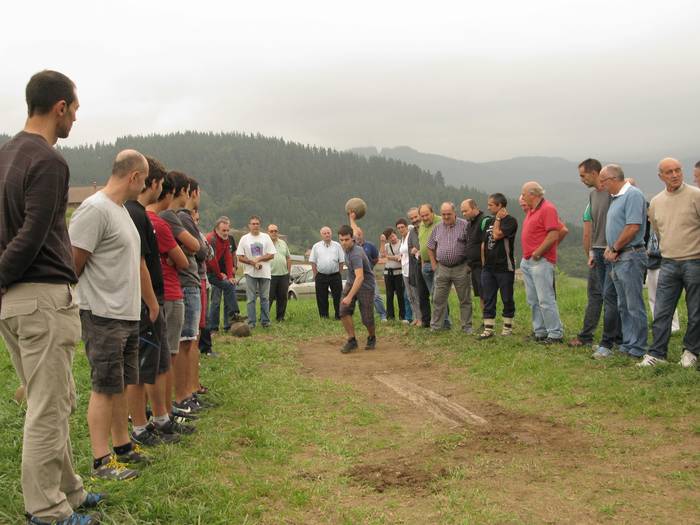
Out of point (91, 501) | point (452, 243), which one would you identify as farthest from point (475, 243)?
point (91, 501)

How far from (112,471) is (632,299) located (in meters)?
6.05

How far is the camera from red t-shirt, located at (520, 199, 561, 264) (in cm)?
875

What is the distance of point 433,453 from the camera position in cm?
468

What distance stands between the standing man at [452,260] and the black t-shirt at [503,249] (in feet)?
2.13

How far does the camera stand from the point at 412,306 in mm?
12211

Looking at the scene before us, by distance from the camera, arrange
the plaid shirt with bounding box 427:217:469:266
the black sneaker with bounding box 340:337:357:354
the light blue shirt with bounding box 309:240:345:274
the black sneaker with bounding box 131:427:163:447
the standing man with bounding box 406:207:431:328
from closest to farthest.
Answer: the black sneaker with bounding box 131:427:163:447, the black sneaker with bounding box 340:337:357:354, the plaid shirt with bounding box 427:217:469:266, the standing man with bounding box 406:207:431:328, the light blue shirt with bounding box 309:240:345:274

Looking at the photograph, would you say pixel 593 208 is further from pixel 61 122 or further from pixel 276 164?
pixel 276 164

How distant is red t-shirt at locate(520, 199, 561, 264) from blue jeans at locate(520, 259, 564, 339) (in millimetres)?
138

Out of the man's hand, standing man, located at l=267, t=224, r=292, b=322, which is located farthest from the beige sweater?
standing man, located at l=267, t=224, r=292, b=322

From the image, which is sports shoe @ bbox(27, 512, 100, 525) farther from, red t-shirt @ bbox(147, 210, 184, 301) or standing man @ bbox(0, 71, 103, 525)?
red t-shirt @ bbox(147, 210, 184, 301)

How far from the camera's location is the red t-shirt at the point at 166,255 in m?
5.14

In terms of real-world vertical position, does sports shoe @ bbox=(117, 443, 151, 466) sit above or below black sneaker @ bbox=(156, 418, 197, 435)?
above

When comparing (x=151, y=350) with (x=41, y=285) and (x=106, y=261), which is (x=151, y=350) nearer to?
(x=106, y=261)

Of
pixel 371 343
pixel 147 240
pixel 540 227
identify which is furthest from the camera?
pixel 371 343
